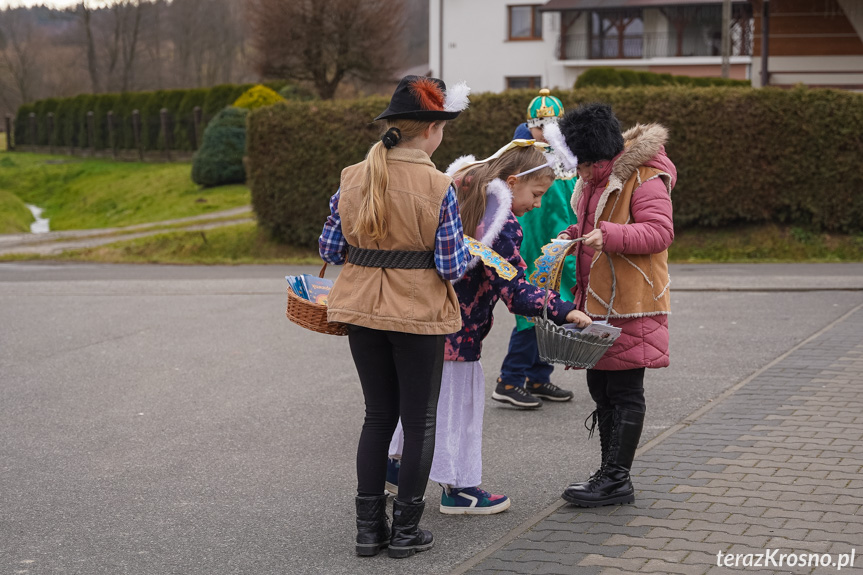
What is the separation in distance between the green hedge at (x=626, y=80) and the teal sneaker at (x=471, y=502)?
15.4m

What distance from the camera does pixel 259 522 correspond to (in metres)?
4.61

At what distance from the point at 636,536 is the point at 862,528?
946mm

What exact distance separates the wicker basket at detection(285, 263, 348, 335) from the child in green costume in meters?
2.54

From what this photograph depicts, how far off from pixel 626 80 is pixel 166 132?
87.7 feet

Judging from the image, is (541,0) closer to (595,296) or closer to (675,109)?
(675,109)

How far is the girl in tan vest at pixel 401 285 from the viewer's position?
3895mm

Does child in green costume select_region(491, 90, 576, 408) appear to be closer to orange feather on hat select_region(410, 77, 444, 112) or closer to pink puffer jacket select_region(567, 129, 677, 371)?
pink puffer jacket select_region(567, 129, 677, 371)

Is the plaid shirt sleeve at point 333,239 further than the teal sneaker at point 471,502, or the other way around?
the teal sneaker at point 471,502

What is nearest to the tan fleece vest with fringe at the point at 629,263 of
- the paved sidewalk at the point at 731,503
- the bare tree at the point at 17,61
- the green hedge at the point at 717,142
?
the paved sidewalk at the point at 731,503

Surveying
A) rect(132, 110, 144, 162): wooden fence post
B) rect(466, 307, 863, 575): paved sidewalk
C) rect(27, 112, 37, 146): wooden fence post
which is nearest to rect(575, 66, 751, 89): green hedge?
rect(466, 307, 863, 575): paved sidewalk

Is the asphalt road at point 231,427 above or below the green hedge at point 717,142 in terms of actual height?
below

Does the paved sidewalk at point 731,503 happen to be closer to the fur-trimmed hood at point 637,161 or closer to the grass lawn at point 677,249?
the fur-trimmed hood at point 637,161

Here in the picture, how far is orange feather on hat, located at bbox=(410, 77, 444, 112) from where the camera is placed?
393 cm

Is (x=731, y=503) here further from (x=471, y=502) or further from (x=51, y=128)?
→ (x=51, y=128)
